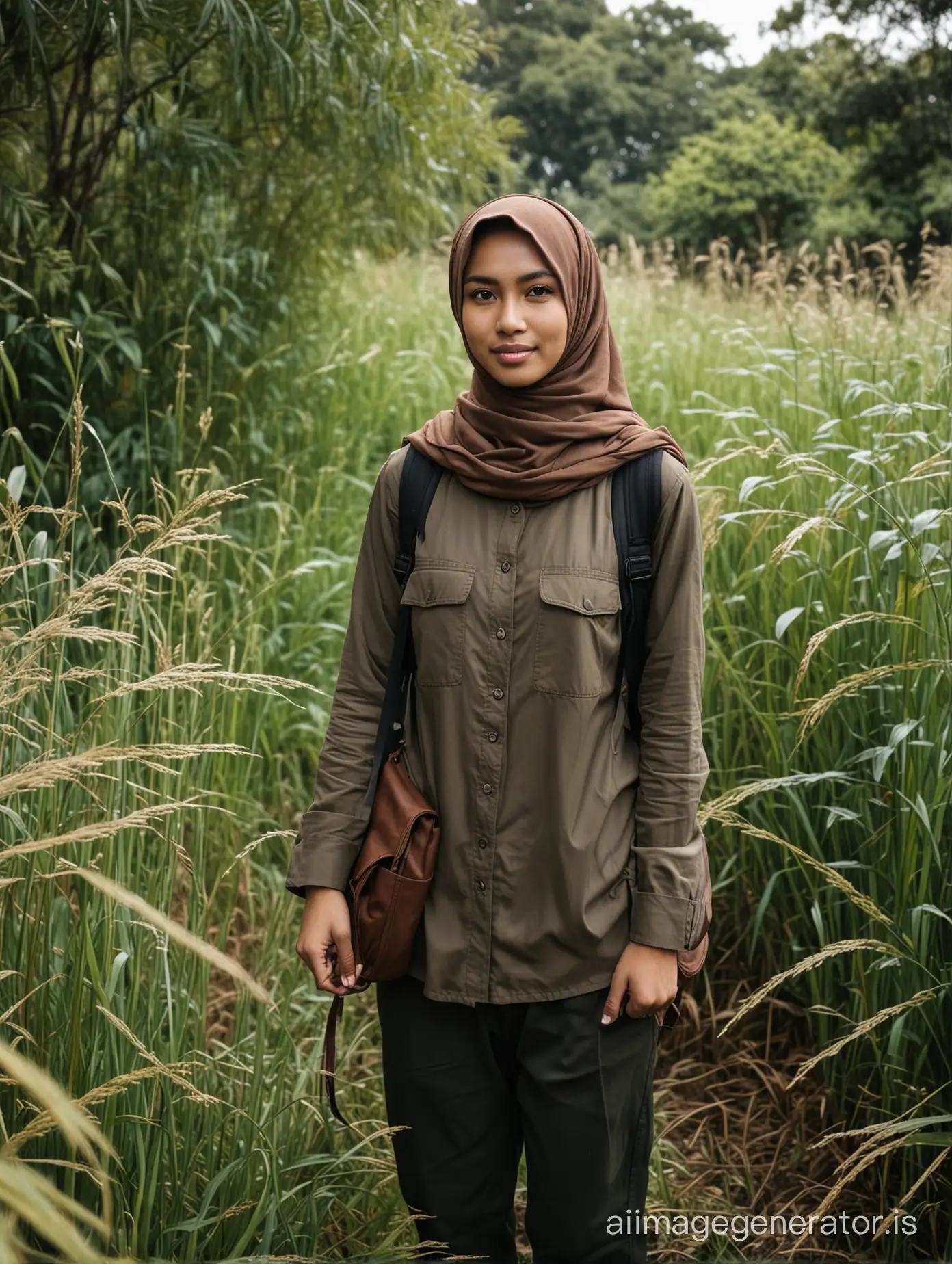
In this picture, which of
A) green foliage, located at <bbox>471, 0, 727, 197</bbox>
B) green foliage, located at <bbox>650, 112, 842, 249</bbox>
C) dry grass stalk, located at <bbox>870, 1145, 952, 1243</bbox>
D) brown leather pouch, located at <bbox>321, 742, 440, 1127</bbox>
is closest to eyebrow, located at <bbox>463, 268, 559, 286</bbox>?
brown leather pouch, located at <bbox>321, 742, 440, 1127</bbox>

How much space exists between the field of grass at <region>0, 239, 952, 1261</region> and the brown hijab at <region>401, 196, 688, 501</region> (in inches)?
14.3

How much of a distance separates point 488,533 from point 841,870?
1.28 metres

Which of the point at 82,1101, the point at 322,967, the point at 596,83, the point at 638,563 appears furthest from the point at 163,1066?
the point at 596,83

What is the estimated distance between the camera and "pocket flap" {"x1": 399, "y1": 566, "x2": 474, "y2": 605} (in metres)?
1.63

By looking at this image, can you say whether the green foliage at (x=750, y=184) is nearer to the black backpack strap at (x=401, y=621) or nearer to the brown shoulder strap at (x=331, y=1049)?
the black backpack strap at (x=401, y=621)

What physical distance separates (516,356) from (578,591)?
0.37 m

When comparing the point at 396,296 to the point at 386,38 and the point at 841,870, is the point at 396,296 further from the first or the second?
the point at 841,870

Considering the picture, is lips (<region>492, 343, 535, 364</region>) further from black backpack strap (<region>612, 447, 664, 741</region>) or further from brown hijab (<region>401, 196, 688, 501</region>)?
black backpack strap (<region>612, 447, 664, 741</region>)

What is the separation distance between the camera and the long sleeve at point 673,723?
1599 millimetres

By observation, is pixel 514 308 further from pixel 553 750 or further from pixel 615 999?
pixel 615 999

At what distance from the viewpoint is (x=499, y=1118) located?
67.1 inches

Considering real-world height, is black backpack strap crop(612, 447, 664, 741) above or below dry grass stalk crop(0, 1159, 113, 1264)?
above

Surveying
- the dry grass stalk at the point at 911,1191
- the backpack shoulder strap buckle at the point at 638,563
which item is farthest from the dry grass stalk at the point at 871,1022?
the backpack shoulder strap buckle at the point at 638,563

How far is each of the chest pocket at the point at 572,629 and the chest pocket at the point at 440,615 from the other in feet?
0.39
